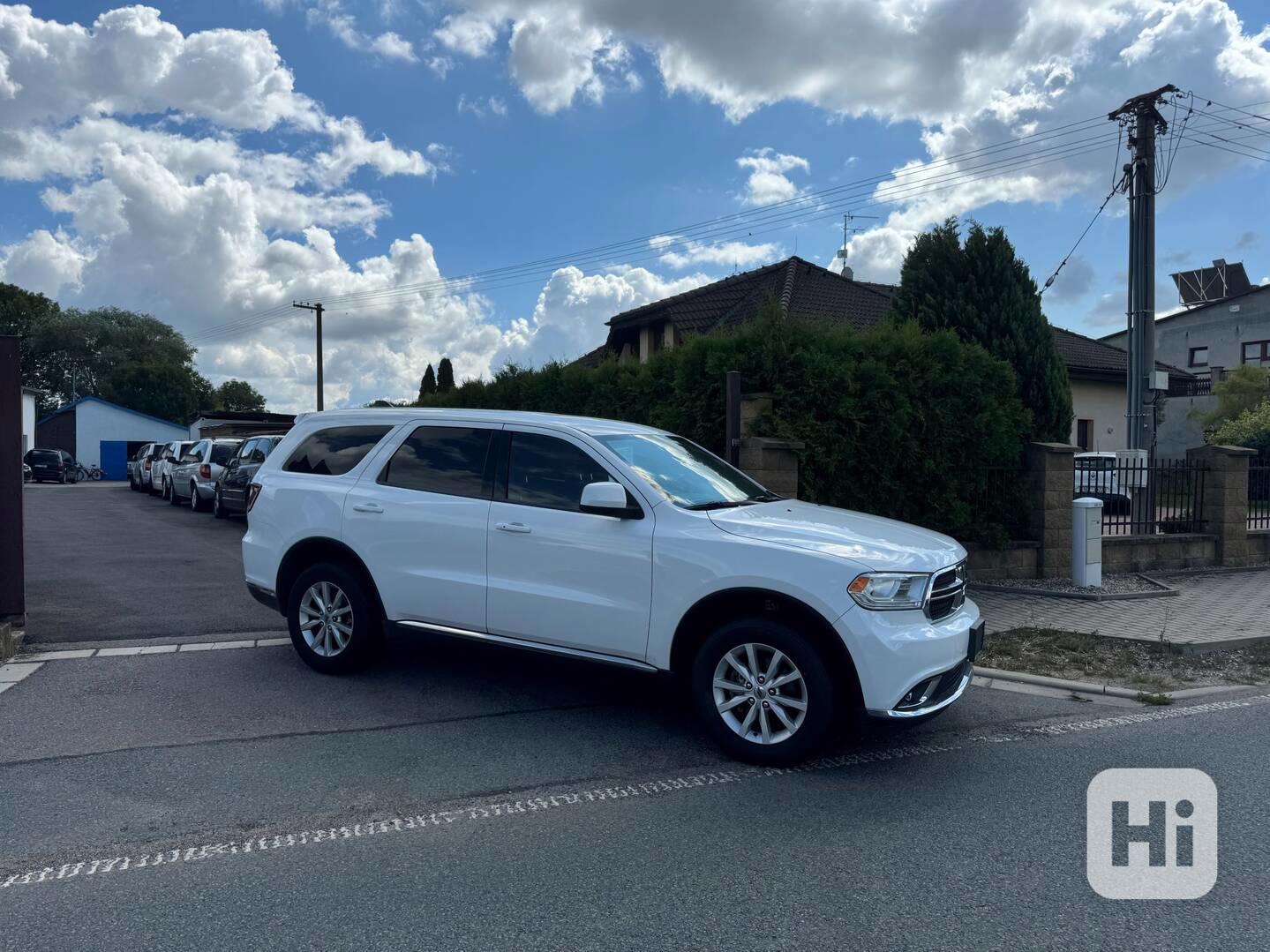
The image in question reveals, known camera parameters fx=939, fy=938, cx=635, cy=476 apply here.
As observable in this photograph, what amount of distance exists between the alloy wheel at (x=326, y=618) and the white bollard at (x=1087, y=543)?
8613 mm

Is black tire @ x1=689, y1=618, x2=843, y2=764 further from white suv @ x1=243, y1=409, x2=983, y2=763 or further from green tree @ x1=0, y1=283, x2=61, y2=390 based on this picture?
green tree @ x1=0, y1=283, x2=61, y2=390

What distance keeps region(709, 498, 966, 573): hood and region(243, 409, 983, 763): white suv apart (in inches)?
0.7

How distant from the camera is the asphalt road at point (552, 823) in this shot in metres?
3.28

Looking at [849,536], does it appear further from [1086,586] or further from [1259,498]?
[1259,498]

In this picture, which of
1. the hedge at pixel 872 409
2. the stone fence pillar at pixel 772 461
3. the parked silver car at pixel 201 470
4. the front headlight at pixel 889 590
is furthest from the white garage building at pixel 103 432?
the front headlight at pixel 889 590

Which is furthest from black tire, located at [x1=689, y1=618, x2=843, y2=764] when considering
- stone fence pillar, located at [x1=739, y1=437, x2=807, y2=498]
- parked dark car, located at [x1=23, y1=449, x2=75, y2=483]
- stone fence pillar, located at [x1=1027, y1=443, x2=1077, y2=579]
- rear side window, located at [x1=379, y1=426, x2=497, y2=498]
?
parked dark car, located at [x1=23, y1=449, x2=75, y2=483]

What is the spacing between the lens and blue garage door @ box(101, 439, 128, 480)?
194 feet

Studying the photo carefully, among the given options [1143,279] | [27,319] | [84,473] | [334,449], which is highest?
[27,319]

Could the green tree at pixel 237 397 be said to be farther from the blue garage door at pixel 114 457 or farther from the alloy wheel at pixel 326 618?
the alloy wheel at pixel 326 618

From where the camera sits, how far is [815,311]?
2250cm

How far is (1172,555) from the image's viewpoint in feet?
42.2

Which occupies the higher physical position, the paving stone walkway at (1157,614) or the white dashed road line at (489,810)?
the paving stone walkway at (1157,614)

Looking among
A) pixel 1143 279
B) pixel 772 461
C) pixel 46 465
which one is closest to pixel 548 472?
pixel 772 461

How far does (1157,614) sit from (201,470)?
63.0 feet
